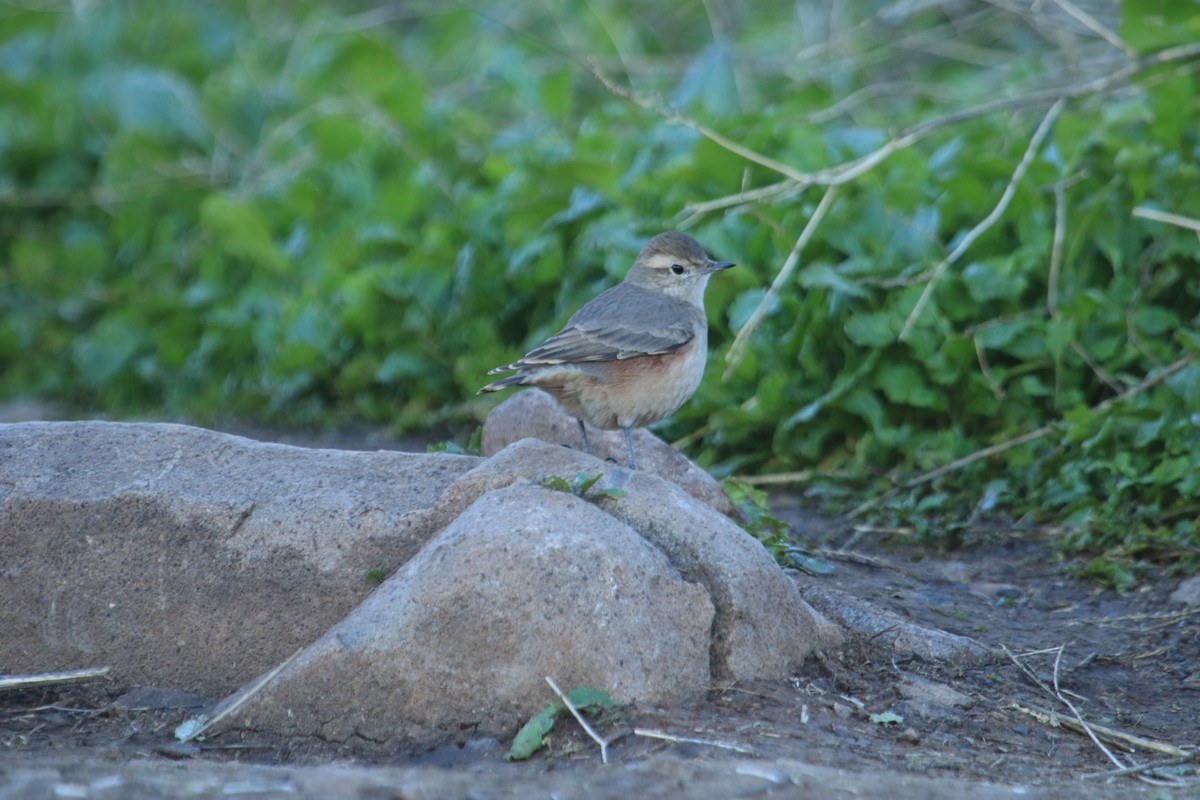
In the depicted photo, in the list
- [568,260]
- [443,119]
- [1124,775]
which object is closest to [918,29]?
[443,119]

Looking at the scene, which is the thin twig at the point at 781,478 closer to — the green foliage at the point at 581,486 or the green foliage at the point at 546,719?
the green foliage at the point at 581,486

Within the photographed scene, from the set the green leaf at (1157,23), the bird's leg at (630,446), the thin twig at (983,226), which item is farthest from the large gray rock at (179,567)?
the green leaf at (1157,23)

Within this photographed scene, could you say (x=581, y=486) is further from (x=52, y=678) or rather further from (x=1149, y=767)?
(x=1149, y=767)

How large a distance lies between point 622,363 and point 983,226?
94.7 inches

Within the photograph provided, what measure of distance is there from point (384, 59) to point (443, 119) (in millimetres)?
757

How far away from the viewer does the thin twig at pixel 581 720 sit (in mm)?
3695

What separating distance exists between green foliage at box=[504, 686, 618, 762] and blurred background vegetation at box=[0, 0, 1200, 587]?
9.50 ft

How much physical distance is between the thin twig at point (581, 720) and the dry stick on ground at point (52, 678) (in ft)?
4.76

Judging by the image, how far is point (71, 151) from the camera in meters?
12.0

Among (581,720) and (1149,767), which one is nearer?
(581,720)

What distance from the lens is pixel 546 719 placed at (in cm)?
386

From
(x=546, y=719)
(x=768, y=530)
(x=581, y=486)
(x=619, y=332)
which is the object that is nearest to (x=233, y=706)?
(x=546, y=719)

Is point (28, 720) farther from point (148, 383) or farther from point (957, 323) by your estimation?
A: point (148, 383)

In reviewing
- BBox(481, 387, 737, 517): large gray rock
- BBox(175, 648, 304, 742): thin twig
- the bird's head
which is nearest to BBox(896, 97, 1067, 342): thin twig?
the bird's head
